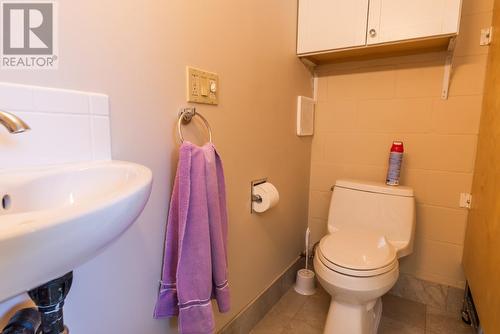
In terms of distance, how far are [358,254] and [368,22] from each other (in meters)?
1.14

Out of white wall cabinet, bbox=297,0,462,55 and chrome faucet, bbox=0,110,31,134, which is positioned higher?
white wall cabinet, bbox=297,0,462,55

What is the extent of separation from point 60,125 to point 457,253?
1.91 meters

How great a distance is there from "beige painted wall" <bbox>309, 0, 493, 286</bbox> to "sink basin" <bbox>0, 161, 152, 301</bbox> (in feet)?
4.90

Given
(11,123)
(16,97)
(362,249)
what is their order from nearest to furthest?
(11,123), (16,97), (362,249)

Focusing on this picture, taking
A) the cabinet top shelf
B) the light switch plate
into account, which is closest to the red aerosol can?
the cabinet top shelf

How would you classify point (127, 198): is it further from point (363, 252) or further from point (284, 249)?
point (284, 249)

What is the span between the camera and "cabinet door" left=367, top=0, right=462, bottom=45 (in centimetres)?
125

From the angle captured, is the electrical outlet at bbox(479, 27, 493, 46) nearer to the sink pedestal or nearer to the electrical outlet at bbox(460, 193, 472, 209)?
the electrical outlet at bbox(460, 193, 472, 209)

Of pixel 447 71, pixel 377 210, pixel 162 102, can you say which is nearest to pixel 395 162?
pixel 377 210

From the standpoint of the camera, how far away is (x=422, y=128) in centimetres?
158

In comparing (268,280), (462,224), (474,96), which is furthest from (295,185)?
(474,96)

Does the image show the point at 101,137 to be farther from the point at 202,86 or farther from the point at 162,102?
the point at 202,86

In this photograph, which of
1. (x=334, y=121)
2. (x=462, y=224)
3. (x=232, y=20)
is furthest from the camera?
(x=334, y=121)

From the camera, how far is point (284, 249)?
1700 millimetres
